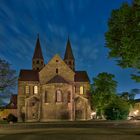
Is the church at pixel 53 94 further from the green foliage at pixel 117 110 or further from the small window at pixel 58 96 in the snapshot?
the green foliage at pixel 117 110

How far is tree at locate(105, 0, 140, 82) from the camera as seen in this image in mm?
26719

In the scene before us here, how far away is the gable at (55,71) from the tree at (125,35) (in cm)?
6297

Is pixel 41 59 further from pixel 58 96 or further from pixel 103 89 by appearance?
pixel 103 89

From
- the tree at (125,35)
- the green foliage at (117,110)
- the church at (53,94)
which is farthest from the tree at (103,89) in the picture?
the tree at (125,35)

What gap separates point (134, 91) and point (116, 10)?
101 m

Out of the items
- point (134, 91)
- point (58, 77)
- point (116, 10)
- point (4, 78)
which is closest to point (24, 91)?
point (58, 77)

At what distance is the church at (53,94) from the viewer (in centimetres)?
8456

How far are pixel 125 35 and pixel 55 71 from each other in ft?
218

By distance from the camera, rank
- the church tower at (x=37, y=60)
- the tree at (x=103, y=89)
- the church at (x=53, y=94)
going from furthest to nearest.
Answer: the church tower at (x=37, y=60) < the tree at (x=103, y=89) < the church at (x=53, y=94)

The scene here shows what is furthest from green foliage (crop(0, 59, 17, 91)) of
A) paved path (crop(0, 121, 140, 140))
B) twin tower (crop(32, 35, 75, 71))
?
twin tower (crop(32, 35, 75, 71))

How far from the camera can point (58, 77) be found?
289 ft

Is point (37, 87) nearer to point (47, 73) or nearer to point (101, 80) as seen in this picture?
point (47, 73)

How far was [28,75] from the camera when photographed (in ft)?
326

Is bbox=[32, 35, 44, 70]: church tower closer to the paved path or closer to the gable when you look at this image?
the gable
